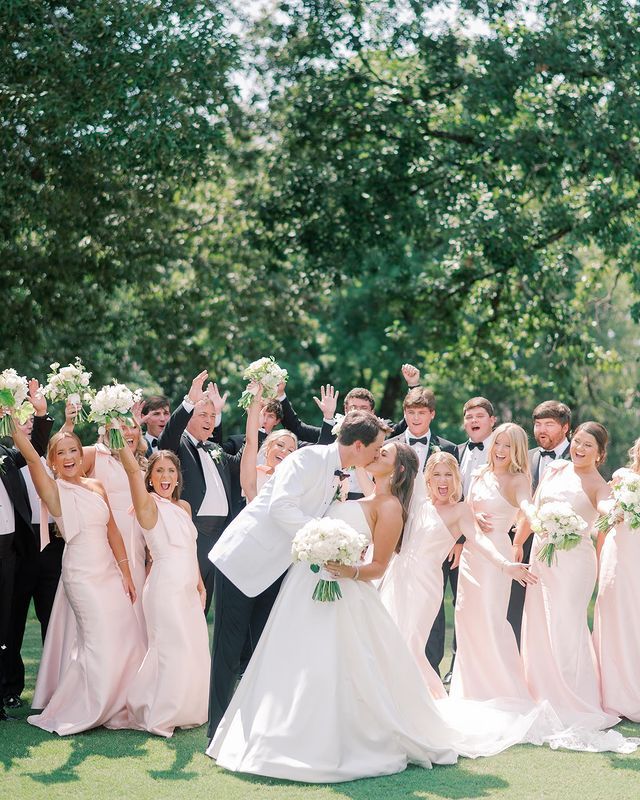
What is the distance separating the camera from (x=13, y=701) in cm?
818

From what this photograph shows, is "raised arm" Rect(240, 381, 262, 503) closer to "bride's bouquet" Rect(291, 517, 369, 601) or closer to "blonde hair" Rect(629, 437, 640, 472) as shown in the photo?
"bride's bouquet" Rect(291, 517, 369, 601)

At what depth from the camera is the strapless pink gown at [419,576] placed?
26.3 feet

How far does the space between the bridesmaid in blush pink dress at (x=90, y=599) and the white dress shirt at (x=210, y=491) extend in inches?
56.6

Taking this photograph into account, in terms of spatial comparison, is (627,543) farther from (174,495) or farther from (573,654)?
(174,495)

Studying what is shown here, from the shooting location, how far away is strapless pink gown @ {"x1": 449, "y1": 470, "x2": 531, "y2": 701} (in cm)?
789

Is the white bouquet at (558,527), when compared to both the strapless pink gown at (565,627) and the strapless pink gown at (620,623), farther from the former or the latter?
the strapless pink gown at (620,623)

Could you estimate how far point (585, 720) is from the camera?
24.5 feet

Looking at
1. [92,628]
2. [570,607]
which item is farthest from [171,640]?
[570,607]

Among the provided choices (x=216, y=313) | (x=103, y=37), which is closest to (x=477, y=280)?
(x=216, y=313)

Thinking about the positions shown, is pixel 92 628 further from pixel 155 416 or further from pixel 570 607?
pixel 570 607

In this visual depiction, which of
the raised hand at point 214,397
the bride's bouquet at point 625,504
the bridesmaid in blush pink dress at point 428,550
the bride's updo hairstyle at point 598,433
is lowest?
the bridesmaid in blush pink dress at point 428,550

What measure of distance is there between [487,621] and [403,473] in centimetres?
163

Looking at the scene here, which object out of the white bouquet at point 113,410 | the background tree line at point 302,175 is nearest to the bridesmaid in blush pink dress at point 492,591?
the white bouquet at point 113,410

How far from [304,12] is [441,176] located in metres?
3.27
